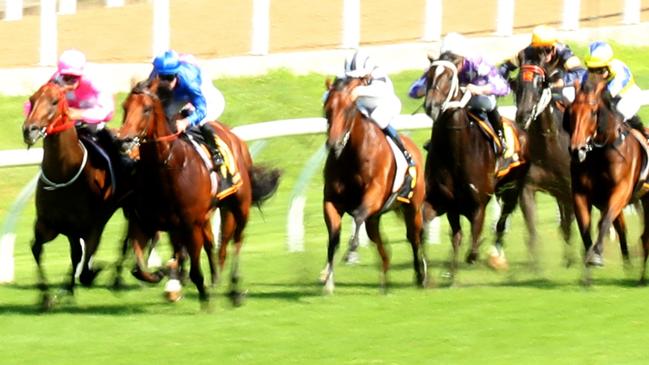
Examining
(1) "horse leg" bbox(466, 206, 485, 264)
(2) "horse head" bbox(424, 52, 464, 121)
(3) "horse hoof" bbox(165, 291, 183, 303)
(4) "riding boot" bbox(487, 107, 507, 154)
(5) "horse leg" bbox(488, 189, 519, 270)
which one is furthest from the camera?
(5) "horse leg" bbox(488, 189, 519, 270)

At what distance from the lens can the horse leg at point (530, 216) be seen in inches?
543

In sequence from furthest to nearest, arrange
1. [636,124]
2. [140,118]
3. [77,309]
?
[636,124] → [77,309] → [140,118]

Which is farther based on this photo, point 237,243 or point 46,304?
point 237,243

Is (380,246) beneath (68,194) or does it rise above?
beneath

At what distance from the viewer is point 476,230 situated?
13.2 meters

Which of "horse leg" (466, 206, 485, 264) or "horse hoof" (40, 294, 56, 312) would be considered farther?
"horse leg" (466, 206, 485, 264)

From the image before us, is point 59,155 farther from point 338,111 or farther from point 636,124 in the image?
point 636,124

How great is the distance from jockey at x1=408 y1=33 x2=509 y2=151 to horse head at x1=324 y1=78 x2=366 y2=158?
1.09 m

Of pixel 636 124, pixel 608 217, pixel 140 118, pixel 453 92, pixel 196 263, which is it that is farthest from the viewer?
pixel 636 124

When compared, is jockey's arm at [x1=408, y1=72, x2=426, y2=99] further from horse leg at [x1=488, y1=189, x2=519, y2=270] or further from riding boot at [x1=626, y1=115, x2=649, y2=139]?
riding boot at [x1=626, y1=115, x2=649, y2=139]

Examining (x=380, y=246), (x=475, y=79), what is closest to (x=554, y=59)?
(x=475, y=79)

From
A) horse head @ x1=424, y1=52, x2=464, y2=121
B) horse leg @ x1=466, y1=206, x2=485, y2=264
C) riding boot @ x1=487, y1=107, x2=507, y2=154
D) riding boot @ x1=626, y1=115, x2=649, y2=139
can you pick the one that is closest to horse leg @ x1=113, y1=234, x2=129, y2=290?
horse head @ x1=424, y1=52, x2=464, y2=121

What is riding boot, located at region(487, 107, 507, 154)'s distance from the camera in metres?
13.4

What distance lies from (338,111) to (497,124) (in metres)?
2.15
